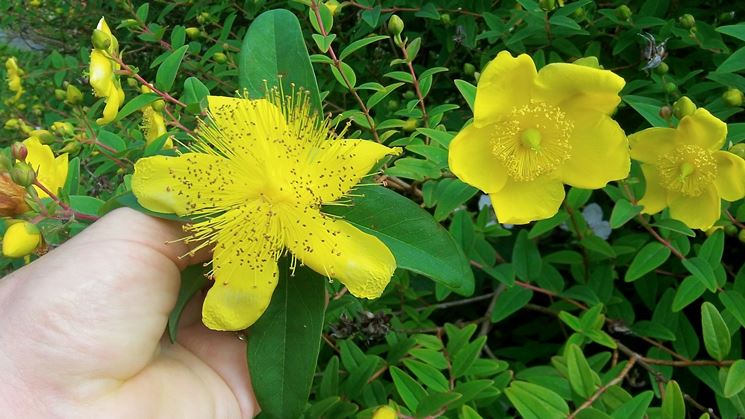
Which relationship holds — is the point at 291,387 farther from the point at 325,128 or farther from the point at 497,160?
the point at 497,160

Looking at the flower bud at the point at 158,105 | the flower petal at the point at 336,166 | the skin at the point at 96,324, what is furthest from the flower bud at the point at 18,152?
the flower petal at the point at 336,166

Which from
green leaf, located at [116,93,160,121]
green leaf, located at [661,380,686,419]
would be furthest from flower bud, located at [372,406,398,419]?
green leaf, located at [116,93,160,121]

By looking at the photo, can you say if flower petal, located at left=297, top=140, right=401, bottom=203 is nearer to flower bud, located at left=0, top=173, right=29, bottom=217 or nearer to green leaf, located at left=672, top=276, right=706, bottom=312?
flower bud, located at left=0, top=173, right=29, bottom=217

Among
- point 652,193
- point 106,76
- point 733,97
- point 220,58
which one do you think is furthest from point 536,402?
point 220,58

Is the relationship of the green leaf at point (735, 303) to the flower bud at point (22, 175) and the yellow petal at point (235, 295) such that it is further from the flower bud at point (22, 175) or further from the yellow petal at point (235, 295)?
the flower bud at point (22, 175)

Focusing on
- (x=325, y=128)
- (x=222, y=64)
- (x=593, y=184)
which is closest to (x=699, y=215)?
(x=593, y=184)
